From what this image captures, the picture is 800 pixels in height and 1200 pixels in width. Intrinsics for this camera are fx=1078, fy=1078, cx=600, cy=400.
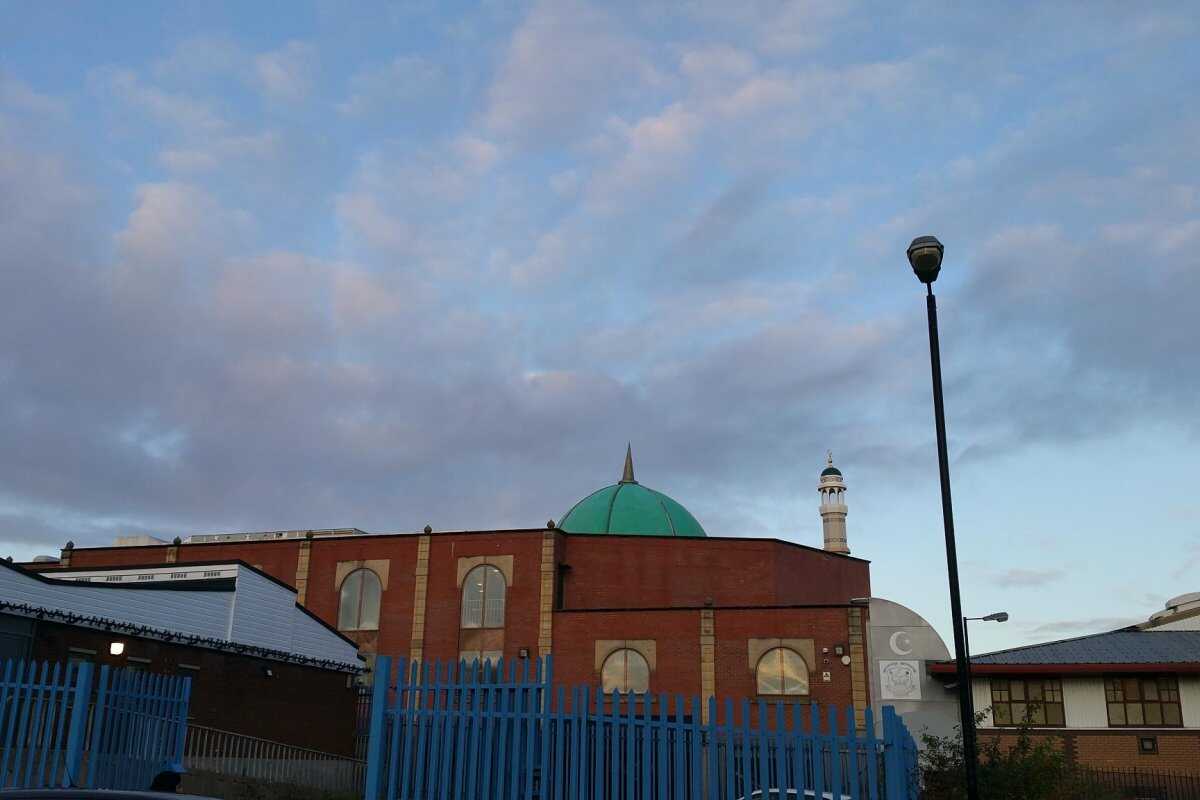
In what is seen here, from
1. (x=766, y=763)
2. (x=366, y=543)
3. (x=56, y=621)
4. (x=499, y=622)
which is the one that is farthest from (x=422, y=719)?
(x=366, y=543)

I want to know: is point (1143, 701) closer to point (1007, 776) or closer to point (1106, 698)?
point (1106, 698)

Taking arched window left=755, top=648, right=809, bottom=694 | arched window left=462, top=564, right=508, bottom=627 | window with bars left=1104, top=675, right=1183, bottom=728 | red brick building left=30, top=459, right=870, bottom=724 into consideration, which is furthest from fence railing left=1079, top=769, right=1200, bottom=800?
arched window left=462, top=564, right=508, bottom=627

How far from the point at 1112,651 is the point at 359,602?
94.2ft

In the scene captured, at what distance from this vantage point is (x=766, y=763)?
1081cm

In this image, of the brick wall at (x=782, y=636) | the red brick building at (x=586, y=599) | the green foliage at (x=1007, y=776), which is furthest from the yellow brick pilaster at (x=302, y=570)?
the green foliage at (x=1007, y=776)

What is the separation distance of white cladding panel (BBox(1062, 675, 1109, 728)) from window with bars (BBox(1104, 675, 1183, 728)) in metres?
0.20

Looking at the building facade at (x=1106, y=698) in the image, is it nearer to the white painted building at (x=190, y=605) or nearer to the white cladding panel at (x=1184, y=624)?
the white cladding panel at (x=1184, y=624)

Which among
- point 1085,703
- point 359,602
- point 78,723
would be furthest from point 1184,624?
point 78,723

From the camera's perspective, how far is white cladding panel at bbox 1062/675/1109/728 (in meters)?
33.6

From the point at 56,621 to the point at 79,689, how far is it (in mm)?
12806

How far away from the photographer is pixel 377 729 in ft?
42.1

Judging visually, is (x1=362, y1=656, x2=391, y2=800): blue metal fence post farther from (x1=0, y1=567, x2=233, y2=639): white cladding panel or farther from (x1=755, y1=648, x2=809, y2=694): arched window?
(x1=755, y1=648, x2=809, y2=694): arched window

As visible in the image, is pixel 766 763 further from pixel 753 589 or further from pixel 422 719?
pixel 753 589

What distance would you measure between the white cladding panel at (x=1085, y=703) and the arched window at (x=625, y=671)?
46.3ft
